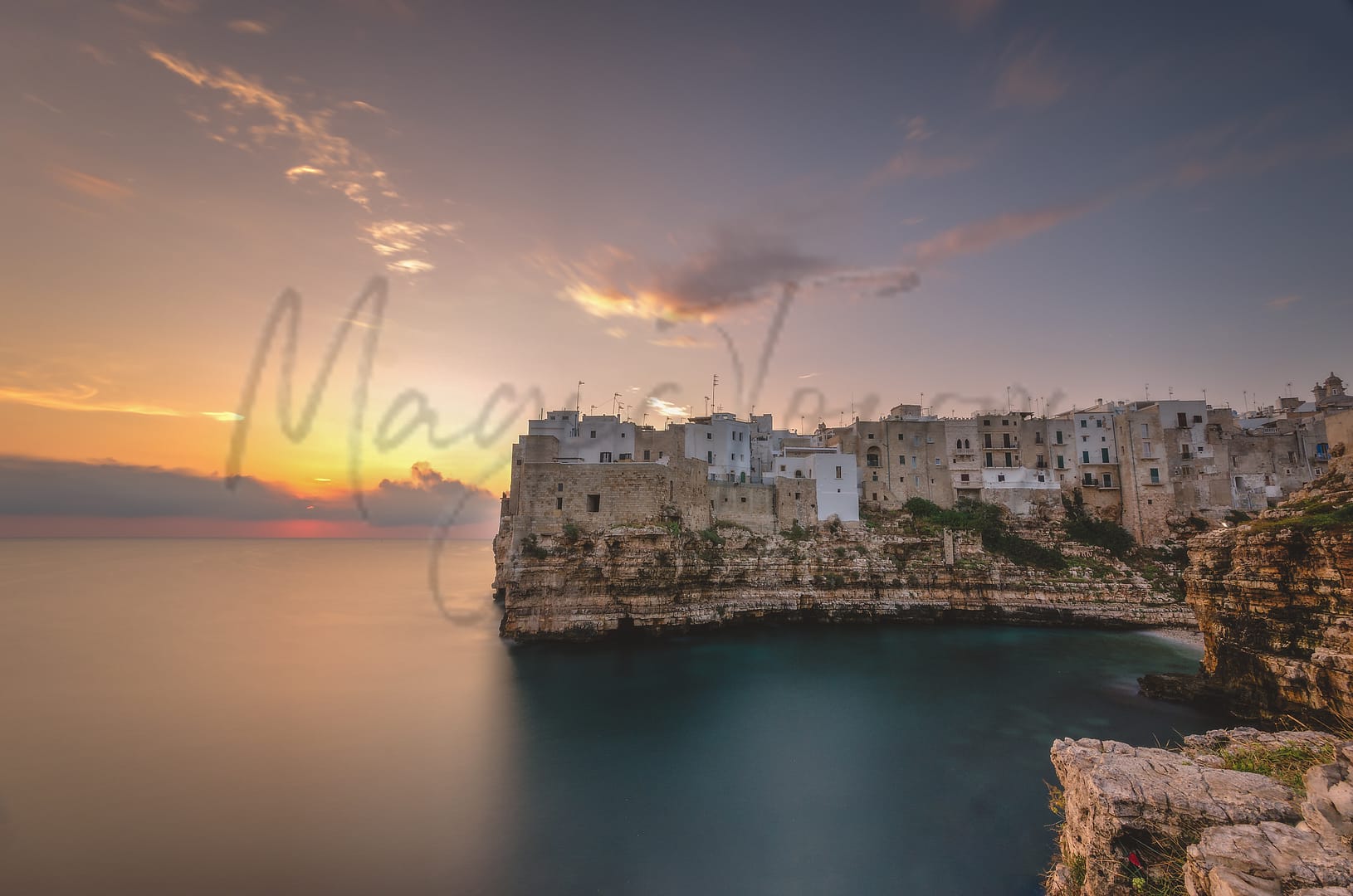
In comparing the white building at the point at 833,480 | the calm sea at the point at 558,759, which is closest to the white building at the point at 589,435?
the white building at the point at 833,480

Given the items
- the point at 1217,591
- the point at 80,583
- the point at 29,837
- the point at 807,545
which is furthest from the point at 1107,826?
the point at 80,583

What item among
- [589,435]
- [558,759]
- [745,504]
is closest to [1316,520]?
[558,759]

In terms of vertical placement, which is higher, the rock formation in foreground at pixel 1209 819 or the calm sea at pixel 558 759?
the rock formation in foreground at pixel 1209 819

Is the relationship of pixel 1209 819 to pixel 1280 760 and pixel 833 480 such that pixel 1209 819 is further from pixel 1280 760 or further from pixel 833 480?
pixel 833 480

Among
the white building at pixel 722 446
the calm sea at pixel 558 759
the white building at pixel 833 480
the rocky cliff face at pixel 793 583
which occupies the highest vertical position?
the white building at pixel 722 446

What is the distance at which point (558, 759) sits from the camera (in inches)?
614

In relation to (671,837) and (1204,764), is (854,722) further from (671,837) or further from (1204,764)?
(1204,764)

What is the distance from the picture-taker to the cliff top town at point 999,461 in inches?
1321

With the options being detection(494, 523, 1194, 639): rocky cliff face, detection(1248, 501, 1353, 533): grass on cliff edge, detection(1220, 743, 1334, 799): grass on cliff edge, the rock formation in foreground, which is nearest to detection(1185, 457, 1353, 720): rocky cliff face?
detection(1248, 501, 1353, 533): grass on cliff edge

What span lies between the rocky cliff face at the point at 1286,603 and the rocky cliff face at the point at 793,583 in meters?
15.1

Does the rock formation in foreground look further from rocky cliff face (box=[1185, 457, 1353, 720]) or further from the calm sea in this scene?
rocky cliff face (box=[1185, 457, 1353, 720])

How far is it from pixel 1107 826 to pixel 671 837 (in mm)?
8783

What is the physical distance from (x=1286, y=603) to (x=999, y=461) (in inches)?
1037

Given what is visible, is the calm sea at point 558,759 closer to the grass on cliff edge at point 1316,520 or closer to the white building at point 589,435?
the grass on cliff edge at point 1316,520
